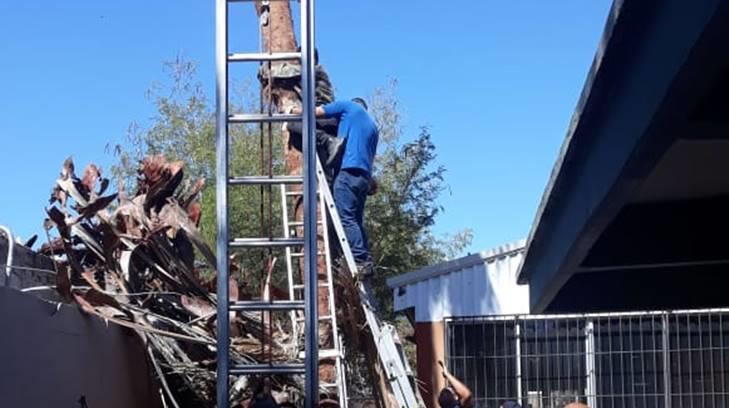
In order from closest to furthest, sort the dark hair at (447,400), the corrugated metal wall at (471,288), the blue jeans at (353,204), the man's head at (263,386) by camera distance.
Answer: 1. the dark hair at (447,400)
2. the man's head at (263,386)
3. the blue jeans at (353,204)
4. the corrugated metal wall at (471,288)

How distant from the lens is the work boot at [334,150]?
9344 millimetres

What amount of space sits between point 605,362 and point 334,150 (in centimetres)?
499

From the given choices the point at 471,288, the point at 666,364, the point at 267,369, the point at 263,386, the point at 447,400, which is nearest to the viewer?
the point at 267,369

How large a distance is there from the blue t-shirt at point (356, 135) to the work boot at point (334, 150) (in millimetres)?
47

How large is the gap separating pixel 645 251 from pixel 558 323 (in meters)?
5.86

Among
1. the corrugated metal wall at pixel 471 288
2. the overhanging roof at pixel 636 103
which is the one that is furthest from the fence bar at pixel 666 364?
the overhanging roof at pixel 636 103

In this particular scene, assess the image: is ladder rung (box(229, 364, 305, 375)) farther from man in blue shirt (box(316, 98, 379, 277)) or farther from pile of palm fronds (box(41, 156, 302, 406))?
man in blue shirt (box(316, 98, 379, 277))

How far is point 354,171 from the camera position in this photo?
9273 millimetres

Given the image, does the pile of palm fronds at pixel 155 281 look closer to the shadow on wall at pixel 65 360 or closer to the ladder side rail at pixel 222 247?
the shadow on wall at pixel 65 360

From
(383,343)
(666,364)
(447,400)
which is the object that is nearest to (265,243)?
(447,400)

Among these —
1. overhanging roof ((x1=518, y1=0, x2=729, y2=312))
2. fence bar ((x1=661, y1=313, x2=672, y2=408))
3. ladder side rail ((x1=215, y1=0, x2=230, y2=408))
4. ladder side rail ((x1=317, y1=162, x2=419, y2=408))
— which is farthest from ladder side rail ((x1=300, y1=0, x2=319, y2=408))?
fence bar ((x1=661, y1=313, x2=672, y2=408))

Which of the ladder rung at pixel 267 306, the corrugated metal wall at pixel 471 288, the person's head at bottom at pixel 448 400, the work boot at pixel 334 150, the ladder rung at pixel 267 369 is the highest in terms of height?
the work boot at pixel 334 150

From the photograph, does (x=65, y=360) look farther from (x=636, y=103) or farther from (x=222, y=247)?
(x=636, y=103)

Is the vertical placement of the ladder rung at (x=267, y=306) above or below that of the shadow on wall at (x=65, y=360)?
above
